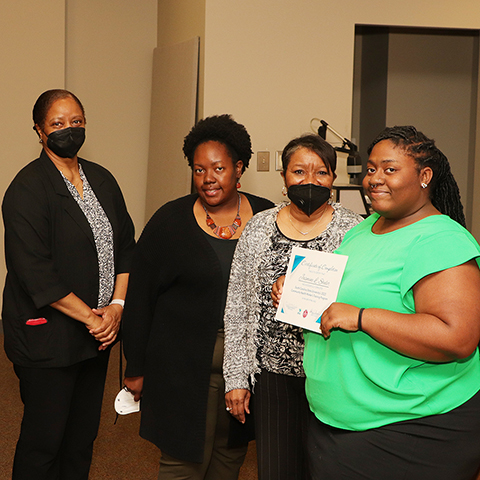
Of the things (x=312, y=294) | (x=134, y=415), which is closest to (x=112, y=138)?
(x=134, y=415)

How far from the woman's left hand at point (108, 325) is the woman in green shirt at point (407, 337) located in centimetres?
→ 103

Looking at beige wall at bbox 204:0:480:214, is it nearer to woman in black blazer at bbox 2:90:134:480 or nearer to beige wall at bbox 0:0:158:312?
beige wall at bbox 0:0:158:312

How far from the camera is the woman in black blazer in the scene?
1.95 m

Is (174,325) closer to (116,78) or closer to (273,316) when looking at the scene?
(273,316)

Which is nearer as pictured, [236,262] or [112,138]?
[236,262]

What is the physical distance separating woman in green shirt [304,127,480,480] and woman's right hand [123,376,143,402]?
0.92 metres

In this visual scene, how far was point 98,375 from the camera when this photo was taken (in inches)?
88.0

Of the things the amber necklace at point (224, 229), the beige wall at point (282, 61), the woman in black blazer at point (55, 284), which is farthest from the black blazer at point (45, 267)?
the beige wall at point (282, 61)

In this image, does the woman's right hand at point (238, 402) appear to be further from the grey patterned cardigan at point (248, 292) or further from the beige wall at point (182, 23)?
the beige wall at point (182, 23)

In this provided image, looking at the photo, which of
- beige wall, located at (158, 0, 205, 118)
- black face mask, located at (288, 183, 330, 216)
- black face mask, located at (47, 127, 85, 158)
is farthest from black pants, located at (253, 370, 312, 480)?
beige wall, located at (158, 0, 205, 118)

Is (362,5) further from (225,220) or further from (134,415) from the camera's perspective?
(134,415)

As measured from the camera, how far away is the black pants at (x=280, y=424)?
1748mm

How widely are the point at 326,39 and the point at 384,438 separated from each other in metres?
3.40

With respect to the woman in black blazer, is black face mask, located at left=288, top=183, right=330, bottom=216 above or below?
above
